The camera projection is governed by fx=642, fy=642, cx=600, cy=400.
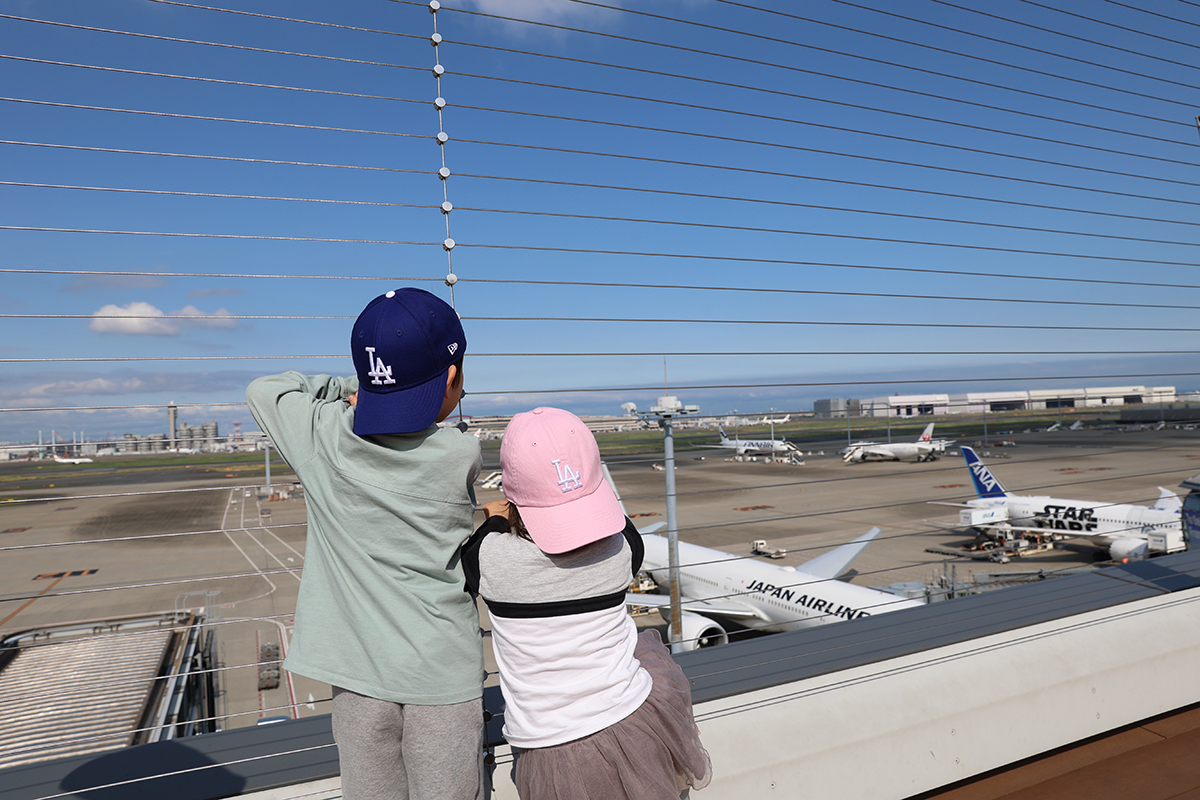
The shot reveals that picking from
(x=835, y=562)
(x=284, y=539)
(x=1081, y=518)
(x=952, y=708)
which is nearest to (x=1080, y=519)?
(x=1081, y=518)

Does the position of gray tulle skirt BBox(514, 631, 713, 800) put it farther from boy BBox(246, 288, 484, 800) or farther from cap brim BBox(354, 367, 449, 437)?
cap brim BBox(354, 367, 449, 437)

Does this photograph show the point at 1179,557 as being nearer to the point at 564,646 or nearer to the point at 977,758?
the point at 977,758

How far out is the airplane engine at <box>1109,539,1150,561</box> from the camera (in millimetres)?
13594

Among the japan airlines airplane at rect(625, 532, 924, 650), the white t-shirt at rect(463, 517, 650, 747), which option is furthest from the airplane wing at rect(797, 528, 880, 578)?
the white t-shirt at rect(463, 517, 650, 747)

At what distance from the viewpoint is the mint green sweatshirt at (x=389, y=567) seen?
3.12 feet

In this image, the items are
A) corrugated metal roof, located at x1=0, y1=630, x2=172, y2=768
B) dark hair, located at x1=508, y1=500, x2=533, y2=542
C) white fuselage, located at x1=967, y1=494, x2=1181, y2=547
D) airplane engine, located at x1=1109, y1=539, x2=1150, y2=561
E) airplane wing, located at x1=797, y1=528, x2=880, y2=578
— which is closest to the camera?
dark hair, located at x1=508, y1=500, x2=533, y2=542

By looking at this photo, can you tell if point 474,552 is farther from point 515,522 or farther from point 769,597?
point 769,597

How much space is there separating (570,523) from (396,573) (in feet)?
0.89

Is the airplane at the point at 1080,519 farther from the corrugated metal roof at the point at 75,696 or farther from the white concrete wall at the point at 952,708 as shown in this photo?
the corrugated metal roof at the point at 75,696

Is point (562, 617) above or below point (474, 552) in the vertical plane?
below

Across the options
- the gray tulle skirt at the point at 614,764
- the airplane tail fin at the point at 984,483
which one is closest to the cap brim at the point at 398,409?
the gray tulle skirt at the point at 614,764

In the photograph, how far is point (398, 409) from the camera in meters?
0.94

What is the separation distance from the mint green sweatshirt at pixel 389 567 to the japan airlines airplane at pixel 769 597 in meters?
7.36

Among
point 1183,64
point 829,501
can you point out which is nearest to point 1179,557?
point 1183,64
